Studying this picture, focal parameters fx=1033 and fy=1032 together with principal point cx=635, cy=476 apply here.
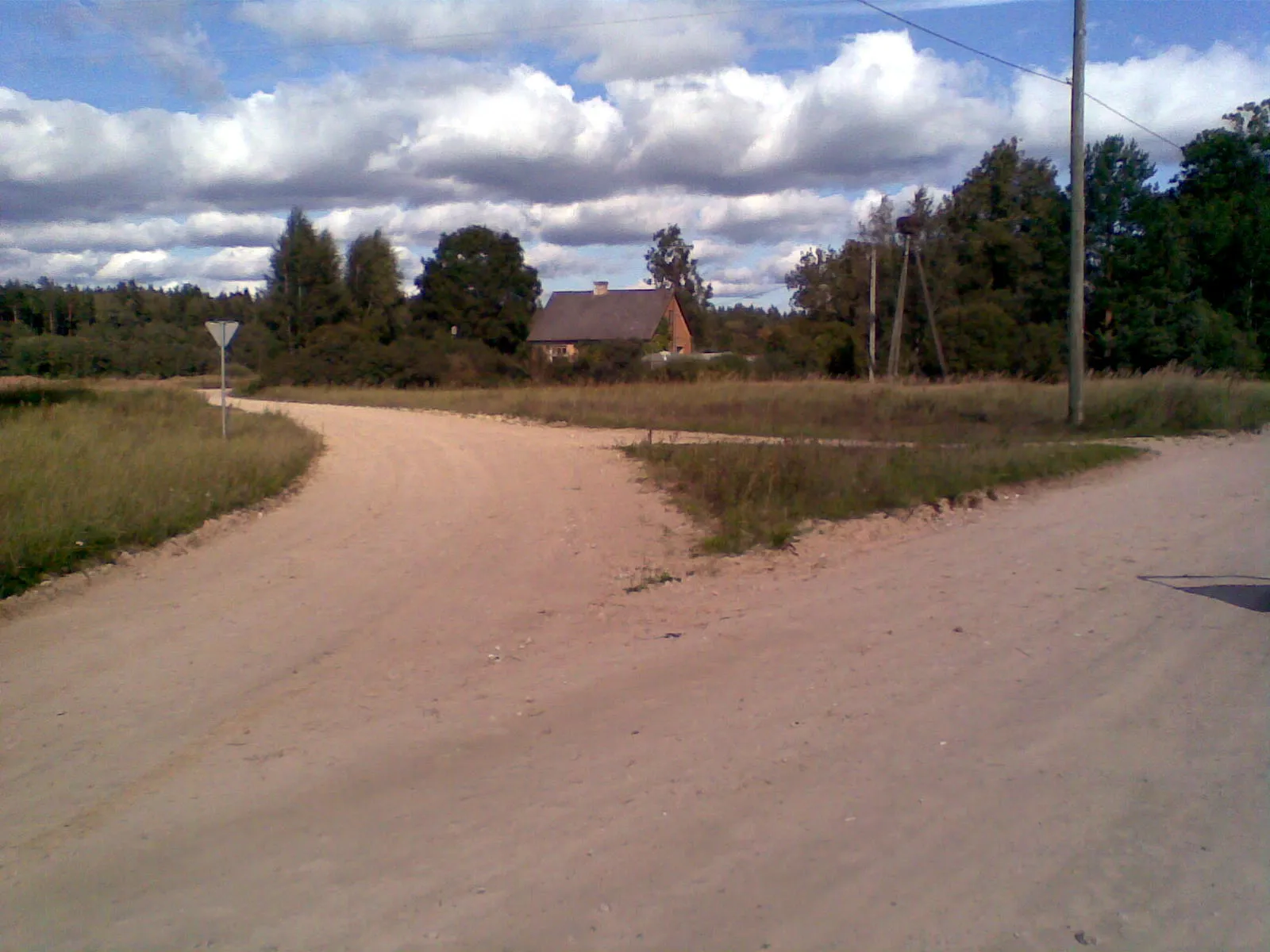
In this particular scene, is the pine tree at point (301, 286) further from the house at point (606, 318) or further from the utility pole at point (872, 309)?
the utility pole at point (872, 309)

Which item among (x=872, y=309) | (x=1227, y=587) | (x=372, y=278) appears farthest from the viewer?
(x=372, y=278)

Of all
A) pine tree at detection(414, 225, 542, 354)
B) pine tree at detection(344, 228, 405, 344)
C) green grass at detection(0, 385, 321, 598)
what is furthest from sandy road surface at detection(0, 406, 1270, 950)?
pine tree at detection(344, 228, 405, 344)

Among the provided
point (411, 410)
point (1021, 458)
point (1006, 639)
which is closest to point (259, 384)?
point (411, 410)

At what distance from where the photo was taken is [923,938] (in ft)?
12.3

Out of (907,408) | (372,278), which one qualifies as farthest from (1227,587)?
(372,278)

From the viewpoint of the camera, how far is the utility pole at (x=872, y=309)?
5044cm

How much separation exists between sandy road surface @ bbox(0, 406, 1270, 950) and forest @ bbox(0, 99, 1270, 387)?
37.4 m

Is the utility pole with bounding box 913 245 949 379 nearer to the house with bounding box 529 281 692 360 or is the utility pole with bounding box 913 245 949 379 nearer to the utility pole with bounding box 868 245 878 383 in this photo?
A: the utility pole with bounding box 868 245 878 383

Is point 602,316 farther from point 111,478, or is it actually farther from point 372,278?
point 111,478

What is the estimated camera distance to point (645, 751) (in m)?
5.55

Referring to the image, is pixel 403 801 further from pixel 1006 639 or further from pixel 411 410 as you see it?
pixel 411 410

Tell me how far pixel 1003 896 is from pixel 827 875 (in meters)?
0.68

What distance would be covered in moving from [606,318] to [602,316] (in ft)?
1.29

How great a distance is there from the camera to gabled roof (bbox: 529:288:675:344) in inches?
2783
